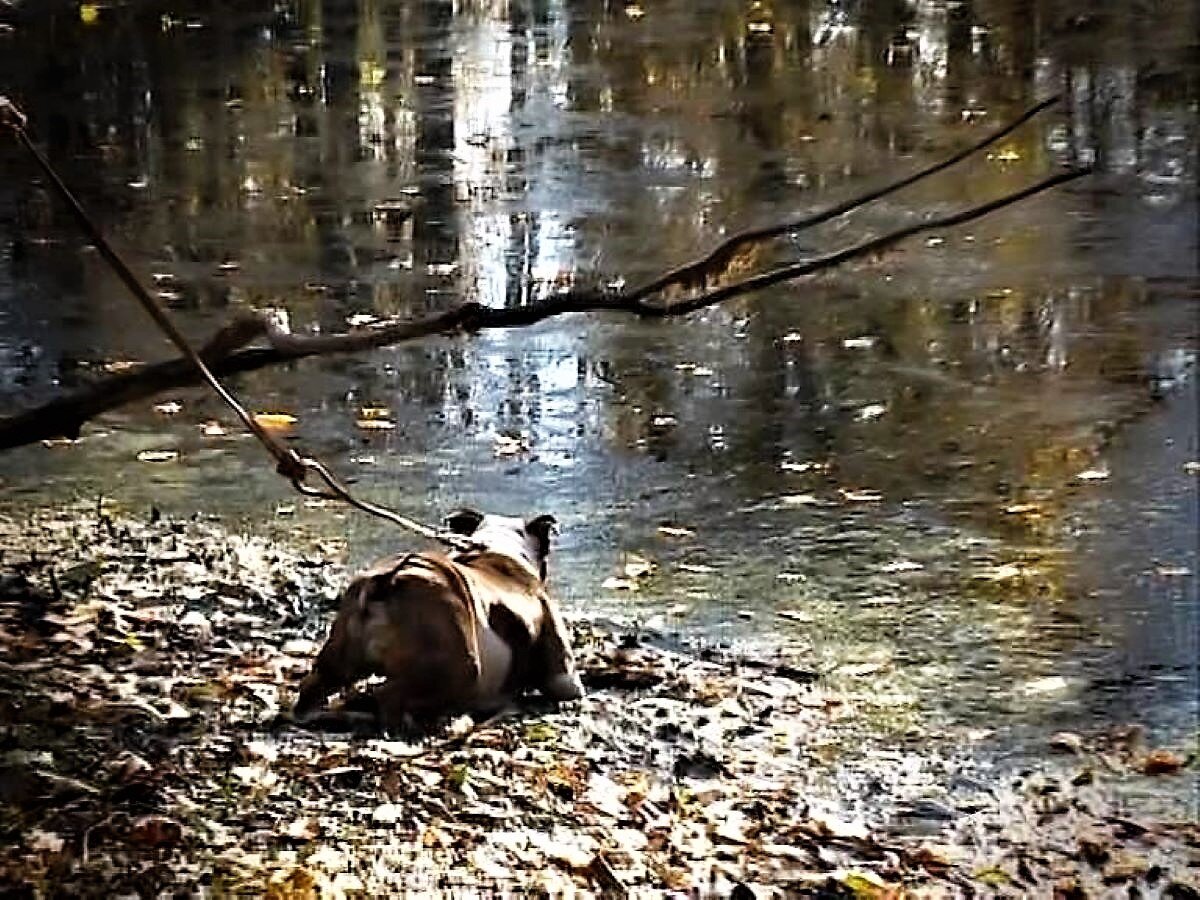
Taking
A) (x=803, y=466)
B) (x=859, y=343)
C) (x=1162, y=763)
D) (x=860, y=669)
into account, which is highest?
(x=859, y=343)

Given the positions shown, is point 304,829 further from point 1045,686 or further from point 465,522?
point 1045,686

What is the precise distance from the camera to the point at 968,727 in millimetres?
4449

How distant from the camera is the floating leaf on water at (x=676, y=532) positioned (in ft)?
17.4

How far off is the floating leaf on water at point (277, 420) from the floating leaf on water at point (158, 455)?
267 millimetres

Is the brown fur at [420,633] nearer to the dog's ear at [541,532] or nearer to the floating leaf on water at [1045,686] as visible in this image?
the dog's ear at [541,532]

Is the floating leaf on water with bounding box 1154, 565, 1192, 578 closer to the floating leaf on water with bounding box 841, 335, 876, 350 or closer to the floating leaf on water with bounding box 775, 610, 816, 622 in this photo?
the floating leaf on water with bounding box 775, 610, 816, 622

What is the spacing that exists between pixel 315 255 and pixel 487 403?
4.53 ft

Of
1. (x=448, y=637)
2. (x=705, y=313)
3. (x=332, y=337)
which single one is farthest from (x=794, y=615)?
(x=705, y=313)

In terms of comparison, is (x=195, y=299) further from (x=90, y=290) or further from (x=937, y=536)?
(x=937, y=536)

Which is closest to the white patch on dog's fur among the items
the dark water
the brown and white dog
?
the brown and white dog

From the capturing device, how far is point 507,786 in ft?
13.3

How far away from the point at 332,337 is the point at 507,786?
84 centimetres

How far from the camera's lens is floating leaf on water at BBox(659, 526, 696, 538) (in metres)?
5.30

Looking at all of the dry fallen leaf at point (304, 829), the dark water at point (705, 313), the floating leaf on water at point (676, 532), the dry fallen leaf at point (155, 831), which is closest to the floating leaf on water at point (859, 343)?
the dark water at point (705, 313)
